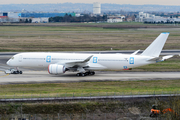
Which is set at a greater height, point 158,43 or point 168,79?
point 158,43

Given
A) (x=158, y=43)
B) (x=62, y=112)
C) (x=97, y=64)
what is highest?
(x=158, y=43)

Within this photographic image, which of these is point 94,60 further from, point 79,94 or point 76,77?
point 79,94

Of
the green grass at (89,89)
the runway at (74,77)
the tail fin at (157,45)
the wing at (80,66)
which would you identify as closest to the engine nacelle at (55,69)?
the runway at (74,77)

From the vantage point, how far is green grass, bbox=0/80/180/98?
38938 millimetres

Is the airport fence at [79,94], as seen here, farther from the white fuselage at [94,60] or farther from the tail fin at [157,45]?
the tail fin at [157,45]

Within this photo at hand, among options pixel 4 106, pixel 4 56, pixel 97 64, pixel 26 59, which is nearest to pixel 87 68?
pixel 97 64

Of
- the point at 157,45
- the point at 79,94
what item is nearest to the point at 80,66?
the point at 157,45

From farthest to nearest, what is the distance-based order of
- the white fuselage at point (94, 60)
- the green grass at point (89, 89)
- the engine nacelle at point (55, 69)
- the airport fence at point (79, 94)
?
the white fuselage at point (94, 60)
the engine nacelle at point (55, 69)
the green grass at point (89, 89)
the airport fence at point (79, 94)

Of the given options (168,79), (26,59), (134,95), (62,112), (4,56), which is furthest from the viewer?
(4,56)

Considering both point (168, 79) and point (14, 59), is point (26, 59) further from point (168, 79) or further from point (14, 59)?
point (168, 79)

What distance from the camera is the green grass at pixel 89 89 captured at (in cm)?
3894

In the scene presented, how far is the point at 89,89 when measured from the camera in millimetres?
42469

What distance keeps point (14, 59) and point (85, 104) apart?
989 inches

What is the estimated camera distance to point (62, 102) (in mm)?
35906
